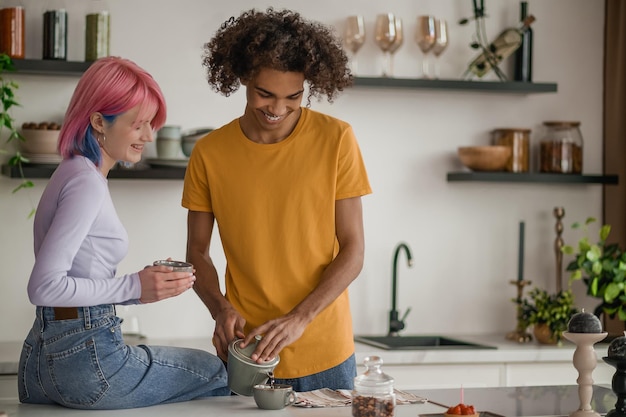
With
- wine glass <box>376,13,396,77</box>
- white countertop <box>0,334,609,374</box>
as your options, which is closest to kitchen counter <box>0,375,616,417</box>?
white countertop <box>0,334,609,374</box>

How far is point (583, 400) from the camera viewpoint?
2.06 meters

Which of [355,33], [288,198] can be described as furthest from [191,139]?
[288,198]

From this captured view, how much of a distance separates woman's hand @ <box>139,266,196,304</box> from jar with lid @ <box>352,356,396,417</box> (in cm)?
44

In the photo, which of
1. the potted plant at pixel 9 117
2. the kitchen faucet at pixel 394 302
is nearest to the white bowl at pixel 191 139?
the potted plant at pixel 9 117

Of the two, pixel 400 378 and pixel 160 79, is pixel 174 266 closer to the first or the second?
pixel 400 378

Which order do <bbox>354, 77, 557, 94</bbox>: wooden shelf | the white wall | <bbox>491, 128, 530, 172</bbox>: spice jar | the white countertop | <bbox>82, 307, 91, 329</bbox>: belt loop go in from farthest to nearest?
<bbox>491, 128, 530, 172</bbox>: spice jar, <bbox>354, 77, 557, 94</bbox>: wooden shelf, the white wall, the white countertop, <bbox>82, 307, 91, 329</bbox>: belt loop

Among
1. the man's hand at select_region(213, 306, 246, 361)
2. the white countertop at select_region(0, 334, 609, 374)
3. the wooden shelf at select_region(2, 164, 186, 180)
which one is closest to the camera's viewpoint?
the man's hand at select_region(213, 306, 246, 361)

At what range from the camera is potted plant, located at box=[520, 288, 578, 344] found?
3.88 meters

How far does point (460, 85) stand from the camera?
13.3 ft

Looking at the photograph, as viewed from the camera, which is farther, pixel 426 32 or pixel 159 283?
pixel 426 32

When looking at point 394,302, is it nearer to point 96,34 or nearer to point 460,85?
point 460,85

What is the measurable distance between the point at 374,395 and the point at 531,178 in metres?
2.49

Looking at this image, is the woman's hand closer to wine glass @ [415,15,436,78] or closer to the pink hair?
the pink hair

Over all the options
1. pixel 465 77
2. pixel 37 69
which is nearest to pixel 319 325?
pixel 37 69
